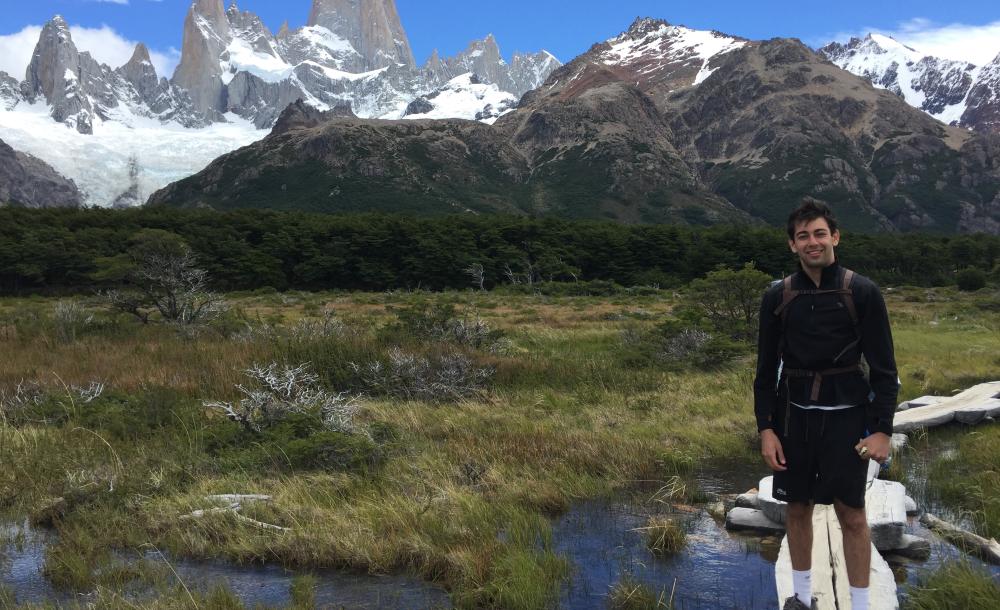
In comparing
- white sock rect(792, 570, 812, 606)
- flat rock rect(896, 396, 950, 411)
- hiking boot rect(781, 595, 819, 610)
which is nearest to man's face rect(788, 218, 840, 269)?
white sock rect(792, 570, 812, 606)

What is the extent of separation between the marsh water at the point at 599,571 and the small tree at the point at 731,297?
12011 millimetres

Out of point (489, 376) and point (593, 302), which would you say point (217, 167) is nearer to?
point (593, 302)

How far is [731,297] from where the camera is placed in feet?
62.6

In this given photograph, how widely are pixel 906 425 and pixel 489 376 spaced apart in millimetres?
6604

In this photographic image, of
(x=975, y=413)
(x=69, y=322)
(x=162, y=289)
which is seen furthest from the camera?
(x=162, y=289)

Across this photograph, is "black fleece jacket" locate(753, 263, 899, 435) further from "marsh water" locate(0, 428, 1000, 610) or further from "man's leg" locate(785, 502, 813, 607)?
"marsh water" locate(0, 428, 1000, 610)

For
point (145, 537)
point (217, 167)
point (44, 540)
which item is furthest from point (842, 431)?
point (217, 167)

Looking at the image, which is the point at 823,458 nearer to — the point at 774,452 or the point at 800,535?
the point at 774,452

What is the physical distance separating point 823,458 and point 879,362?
27.2 inches

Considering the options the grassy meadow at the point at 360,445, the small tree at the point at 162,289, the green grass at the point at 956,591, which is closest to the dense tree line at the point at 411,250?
the small tree at the point at 162,289

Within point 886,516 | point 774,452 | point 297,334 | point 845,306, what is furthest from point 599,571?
point 297,334

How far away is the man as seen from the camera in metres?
4.11

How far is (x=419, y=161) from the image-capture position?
19912cm

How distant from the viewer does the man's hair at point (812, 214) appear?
4266 millimetres
